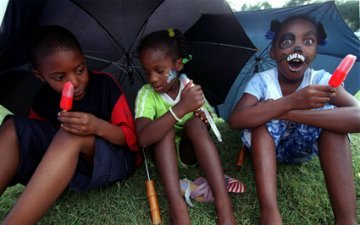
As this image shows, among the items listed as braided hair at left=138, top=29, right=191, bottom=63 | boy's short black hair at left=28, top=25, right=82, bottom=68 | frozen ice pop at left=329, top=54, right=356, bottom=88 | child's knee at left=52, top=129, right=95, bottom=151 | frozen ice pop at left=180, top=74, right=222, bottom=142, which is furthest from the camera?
braided hair at left=138, top=29, right=191, bottom=63

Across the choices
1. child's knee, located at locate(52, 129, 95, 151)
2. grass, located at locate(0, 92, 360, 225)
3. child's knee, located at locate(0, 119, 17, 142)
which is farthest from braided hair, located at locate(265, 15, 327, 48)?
child's knee, located at locate(0, 119, 17, 142)

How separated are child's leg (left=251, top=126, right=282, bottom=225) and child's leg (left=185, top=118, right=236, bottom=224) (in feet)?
0.51

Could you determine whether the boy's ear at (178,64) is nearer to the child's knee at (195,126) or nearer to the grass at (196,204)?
the child's knee at (195,126)

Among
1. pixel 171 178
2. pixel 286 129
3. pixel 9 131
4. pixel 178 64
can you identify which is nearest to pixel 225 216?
pixel 171 178

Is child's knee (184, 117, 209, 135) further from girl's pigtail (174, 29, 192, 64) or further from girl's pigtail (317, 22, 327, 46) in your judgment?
girl's pigtail (317, 22, 327, 46)

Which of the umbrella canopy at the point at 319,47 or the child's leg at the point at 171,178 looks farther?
the umbrella canopy at the point at 319,47

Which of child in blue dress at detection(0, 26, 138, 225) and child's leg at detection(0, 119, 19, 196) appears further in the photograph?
child's leg at detection(0, 119, 19, 196)

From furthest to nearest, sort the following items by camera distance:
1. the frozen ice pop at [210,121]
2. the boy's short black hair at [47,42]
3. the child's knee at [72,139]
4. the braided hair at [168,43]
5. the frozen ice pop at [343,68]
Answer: the braided hair at [168,43] < the frozen ice pop at [210,121] < the boy's short black hair at [47,42] < the child's knee at [72,139] < the frozen ice pop at [343,68]

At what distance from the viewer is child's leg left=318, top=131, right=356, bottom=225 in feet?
4.54

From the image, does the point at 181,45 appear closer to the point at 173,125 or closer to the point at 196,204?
the point at 173,125

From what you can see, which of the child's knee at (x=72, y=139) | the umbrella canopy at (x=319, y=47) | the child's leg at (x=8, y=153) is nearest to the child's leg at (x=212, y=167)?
the child's knee at (x=72, y=139)

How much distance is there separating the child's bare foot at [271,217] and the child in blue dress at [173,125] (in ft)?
0.49

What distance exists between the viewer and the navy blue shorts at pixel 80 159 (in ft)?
4.73

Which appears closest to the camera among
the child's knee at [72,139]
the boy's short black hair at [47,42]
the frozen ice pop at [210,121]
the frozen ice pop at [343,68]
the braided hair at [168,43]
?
the frozen ice pop at [343,68]
